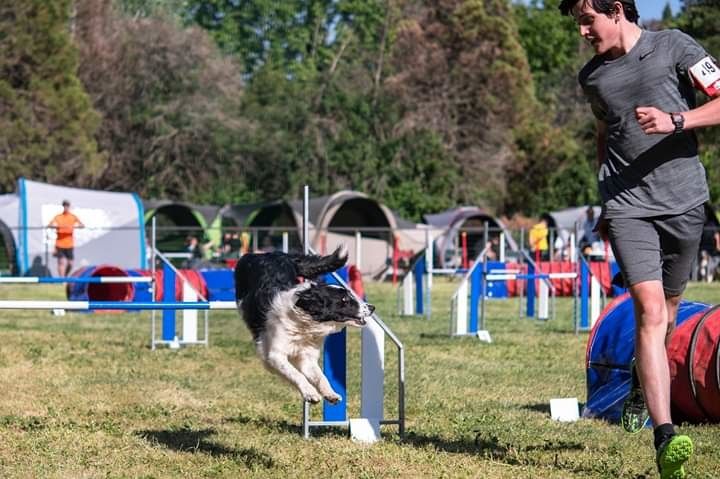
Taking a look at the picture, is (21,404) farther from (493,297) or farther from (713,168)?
(713,168)

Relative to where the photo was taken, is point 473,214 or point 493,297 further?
point 473,214

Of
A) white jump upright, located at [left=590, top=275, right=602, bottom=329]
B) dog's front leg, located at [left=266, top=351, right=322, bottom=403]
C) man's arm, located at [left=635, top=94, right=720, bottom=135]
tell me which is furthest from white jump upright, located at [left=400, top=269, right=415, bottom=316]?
man's arm, located at [left=635, top=94, right=720, bottom=135]

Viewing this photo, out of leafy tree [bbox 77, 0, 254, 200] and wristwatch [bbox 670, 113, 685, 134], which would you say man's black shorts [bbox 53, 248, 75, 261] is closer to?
wristwatch [bbox 670, 113, 685, 134]

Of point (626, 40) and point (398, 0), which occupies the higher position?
point (398, 0)

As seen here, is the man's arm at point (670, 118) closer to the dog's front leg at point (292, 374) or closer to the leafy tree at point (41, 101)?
the dog's front leg at point (292, 374)

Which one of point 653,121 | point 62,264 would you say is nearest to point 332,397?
point 653,121

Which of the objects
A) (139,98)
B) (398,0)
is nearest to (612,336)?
(139,98)

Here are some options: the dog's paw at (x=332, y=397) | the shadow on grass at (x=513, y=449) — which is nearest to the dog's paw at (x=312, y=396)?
the dog's paw at (x=332, y=397)

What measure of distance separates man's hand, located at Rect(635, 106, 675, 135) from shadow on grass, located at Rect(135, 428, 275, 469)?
2.31 meters

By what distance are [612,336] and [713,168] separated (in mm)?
35232

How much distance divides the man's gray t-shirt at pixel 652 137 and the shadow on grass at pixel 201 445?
2029 mm

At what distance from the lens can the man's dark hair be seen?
15.3 ft

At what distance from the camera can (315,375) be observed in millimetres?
5961

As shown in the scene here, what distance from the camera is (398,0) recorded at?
177 feet
